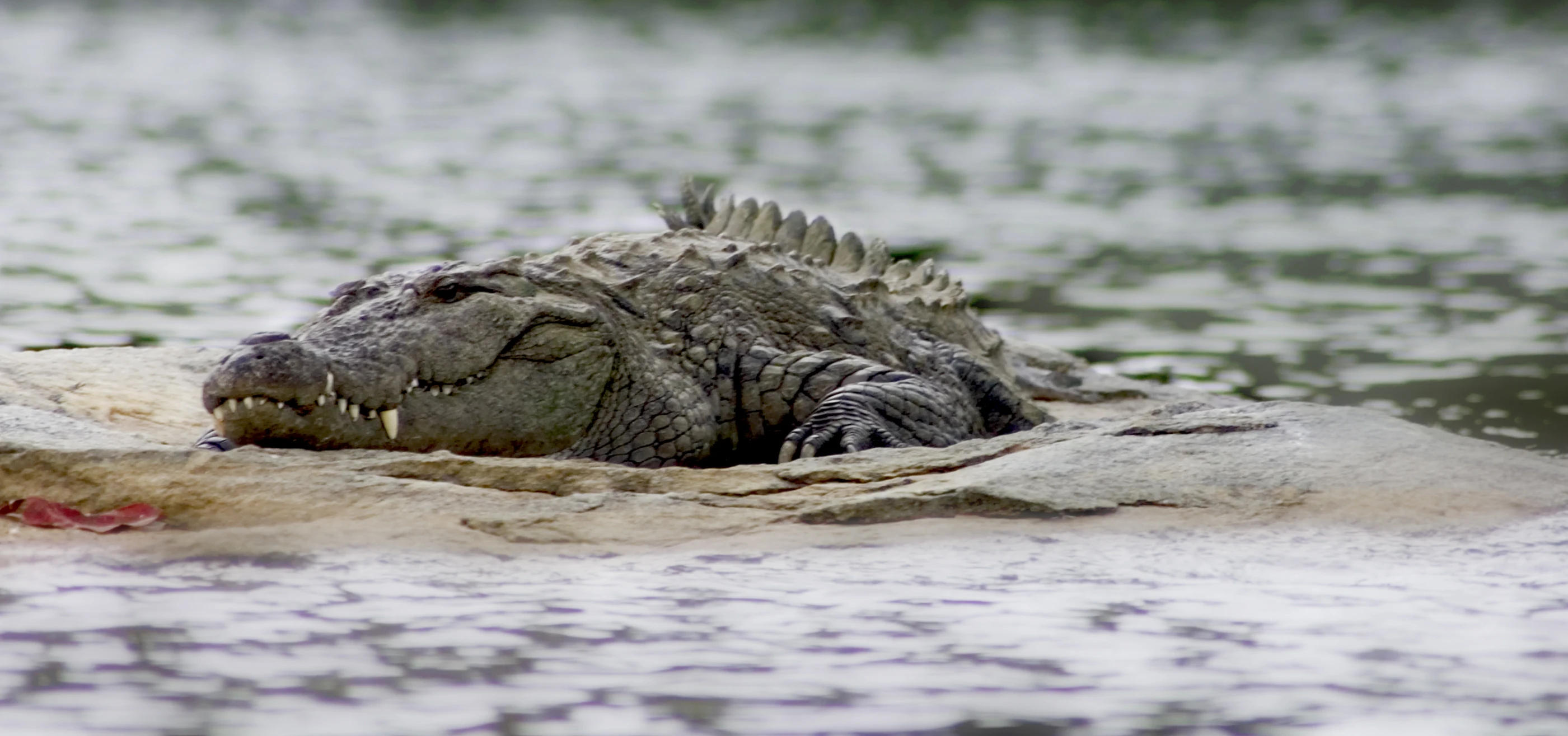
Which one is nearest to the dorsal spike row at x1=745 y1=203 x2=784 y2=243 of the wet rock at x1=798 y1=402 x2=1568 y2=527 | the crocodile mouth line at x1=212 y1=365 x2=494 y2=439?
the crocodile mouth line at x1=212 y1=365 x2=494 y2=439

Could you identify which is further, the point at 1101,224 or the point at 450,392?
the point at 1101,224

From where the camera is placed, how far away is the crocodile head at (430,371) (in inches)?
192

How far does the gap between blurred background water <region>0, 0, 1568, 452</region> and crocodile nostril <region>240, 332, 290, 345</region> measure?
12.9 ft

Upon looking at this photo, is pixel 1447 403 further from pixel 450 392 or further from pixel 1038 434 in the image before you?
pixel 450 392

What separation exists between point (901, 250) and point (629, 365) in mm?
6627

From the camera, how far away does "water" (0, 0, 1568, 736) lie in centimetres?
342

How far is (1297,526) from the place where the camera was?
176 inches

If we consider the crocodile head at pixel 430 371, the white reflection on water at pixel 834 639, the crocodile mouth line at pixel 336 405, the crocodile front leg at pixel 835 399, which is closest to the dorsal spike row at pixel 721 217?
the crocodile front leg at pixel 835 399

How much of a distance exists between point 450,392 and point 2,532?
129cm

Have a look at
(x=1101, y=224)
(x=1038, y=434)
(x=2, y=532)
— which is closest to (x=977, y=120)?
(x=1101, y=224)

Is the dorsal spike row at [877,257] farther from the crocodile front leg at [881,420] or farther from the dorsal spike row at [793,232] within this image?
the crocodile front leg at [881,420]

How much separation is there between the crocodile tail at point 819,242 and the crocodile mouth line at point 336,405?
1842mm

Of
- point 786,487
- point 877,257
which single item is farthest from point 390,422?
point 877,257

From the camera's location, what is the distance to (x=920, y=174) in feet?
54.1
